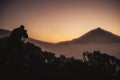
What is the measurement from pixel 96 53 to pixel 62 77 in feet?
32.6

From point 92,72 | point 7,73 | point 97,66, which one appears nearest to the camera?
point 7,73

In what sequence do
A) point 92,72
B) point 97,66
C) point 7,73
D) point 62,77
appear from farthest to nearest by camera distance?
point 97,66, point 92,72, point 62,77, point 7,73

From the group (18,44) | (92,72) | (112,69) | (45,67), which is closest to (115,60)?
(112,69)

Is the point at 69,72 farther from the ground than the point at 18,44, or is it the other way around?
the point at 18,44

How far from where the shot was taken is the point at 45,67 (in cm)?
3559

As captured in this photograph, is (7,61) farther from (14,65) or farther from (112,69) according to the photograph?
(112,69)

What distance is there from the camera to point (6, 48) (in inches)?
1374

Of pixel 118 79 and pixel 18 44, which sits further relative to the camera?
pixel 118 79

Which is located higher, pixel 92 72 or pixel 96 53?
pixel 96 53

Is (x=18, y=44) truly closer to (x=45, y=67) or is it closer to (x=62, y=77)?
(x=45, y=67)

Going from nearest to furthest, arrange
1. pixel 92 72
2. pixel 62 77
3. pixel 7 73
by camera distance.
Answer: pixel 7 73
pixel 62 77
pixel 92 72

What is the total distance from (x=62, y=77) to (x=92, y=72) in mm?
5153

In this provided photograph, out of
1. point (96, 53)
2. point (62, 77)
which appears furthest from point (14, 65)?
point (96, 53)

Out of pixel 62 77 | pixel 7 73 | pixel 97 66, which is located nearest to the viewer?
pixel 7 73
